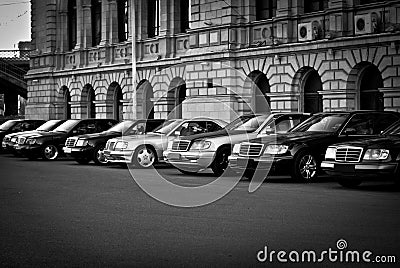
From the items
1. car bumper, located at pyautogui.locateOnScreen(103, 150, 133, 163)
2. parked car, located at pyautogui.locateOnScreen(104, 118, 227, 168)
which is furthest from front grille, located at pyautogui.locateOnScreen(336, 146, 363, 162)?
car bumper, located at pyautogui.locateOnScreen(103, 150, 133, 163)

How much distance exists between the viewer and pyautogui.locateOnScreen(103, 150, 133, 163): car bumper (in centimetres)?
2594

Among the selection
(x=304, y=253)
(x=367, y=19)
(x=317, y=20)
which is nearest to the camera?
(x=304, y=253)

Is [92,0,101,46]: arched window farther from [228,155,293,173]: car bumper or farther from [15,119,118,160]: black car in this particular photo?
[228,155,293,173]: car bumper

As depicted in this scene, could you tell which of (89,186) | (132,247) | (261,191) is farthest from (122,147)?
(132,247)

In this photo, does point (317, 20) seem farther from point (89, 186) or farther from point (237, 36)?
point (89, 186)

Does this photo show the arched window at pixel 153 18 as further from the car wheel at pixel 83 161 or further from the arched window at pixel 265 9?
the car wheel at pixel 83 161

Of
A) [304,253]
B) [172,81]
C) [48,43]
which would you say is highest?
[48,43]

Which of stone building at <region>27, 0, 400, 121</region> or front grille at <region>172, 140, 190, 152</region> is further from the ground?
stone building at <region>27, 0, 400, 121</region>

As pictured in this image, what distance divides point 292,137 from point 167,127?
6852mm

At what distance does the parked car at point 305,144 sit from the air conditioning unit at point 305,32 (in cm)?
1330

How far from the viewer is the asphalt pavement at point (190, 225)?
10094 mm

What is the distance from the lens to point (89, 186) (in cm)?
1989

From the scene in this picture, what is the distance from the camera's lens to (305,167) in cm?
2055

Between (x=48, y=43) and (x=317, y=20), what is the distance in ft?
79.4
